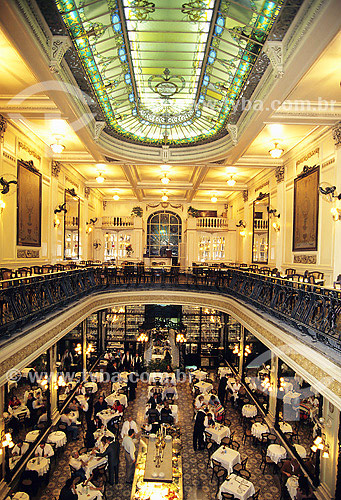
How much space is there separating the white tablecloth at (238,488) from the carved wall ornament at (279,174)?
8.92m

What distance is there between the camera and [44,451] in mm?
7117

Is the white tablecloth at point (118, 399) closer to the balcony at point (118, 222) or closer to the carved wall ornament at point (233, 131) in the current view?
the carved wall ornament at point (233, 131)

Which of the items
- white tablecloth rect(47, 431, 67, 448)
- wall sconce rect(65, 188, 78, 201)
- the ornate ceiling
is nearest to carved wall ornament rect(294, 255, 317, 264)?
the ornate ceiling

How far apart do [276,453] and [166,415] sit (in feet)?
10.1

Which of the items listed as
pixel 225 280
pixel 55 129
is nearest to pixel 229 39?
pixel 55 129

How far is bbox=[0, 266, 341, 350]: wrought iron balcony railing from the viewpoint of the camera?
4.71m

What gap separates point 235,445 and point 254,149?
8718 millimetres

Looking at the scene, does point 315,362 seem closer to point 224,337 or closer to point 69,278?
point 69,278

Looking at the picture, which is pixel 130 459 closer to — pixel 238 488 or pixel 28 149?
pixel 238 488

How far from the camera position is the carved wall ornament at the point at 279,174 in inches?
442

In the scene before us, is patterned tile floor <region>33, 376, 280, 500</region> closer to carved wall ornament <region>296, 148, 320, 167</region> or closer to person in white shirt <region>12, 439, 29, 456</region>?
person in white shirt <region>12, 439, 29, 456</region>

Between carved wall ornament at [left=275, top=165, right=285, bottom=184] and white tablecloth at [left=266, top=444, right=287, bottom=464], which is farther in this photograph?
carved wall ornament at [left=275, top=165, right=285, bottom=184]

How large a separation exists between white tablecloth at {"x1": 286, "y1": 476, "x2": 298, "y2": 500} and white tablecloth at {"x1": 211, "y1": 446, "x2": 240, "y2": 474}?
1221mm

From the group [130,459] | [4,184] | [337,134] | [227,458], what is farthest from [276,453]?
[4,184]
